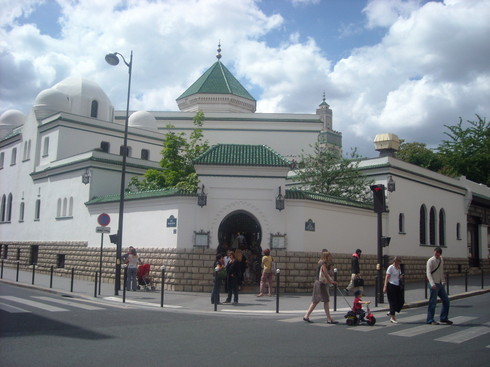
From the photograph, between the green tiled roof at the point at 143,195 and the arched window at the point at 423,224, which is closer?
the green tiled roof at the point at 143,195

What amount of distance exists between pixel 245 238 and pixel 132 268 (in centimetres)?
505

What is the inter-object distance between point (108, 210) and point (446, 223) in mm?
20078

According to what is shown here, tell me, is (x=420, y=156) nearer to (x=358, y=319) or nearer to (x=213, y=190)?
(x=213, y=190)

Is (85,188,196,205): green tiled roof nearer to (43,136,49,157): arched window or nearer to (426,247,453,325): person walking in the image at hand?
(43,136,49,157): arched window

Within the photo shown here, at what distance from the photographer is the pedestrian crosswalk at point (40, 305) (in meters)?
12.7

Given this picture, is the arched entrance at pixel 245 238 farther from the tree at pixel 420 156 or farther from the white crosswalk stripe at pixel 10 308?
the tree at pixel 420 156

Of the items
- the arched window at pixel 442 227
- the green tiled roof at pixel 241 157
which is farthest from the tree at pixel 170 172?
the arched window at pixel 442 227

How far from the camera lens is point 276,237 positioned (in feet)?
63.2

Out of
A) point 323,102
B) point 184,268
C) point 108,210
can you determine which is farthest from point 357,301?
point 323,102

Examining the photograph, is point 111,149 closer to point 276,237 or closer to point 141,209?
point 141,209

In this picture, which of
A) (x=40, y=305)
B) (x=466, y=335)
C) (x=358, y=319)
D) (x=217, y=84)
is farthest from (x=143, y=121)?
(x=466, y=335)

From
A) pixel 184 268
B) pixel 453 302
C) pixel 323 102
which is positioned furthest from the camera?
pixel 323 102

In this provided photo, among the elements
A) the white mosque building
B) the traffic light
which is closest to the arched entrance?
the white mosque building

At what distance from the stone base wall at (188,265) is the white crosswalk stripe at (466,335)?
8.76 metres
